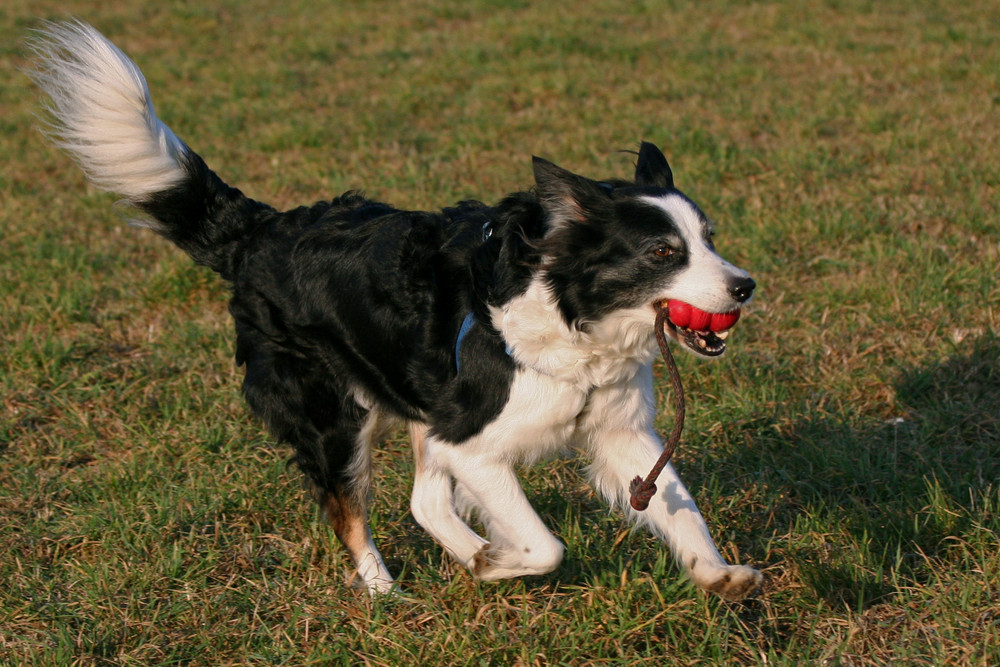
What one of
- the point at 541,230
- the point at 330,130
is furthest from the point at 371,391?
the point at 330,130

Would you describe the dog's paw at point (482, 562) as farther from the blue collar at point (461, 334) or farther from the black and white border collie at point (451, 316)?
the blue collar at point (461, 334)

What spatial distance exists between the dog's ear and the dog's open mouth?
1.14ft

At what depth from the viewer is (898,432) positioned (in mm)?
3990

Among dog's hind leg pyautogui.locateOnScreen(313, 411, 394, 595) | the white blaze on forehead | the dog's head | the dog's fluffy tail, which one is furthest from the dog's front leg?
the dog's fluffy tail

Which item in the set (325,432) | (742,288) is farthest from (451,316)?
(742,288)

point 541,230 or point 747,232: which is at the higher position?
point 541,230

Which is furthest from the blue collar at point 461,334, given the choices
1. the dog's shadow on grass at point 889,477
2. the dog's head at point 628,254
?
the dog's shadow on grass at point 889,477

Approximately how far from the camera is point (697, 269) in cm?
279

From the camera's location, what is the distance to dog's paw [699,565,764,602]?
2859 millimetres

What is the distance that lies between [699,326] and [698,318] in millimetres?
24

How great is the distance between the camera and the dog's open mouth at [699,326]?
2771 mm

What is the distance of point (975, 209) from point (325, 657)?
450 cm

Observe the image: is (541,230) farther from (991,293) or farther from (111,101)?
(991,293)

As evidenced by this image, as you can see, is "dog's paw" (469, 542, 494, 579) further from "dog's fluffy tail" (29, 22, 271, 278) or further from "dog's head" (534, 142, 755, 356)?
"dog's fluffy tail" (29, 22, 271, 278)
